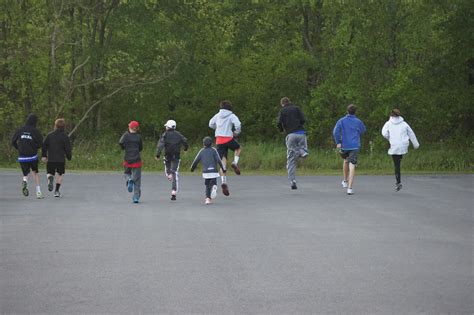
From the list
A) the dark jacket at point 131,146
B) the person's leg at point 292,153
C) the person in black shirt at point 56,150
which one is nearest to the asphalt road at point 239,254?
the dark jacket at point 131,146

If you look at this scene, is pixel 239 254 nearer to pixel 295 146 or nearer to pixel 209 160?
pixel 209 160

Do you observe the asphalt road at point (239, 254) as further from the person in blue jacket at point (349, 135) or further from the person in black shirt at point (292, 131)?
the person in black shirt at point (292, 131)

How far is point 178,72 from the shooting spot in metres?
46.5

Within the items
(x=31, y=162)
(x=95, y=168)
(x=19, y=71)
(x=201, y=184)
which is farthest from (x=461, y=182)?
(x=19, y=71)

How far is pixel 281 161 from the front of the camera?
34031mm

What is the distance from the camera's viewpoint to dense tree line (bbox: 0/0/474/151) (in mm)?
41156

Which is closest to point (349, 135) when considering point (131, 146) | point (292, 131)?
point (292, 131)

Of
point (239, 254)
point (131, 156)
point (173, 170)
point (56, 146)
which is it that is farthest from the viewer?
point (56, 146)

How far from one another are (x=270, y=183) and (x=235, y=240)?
12.6m

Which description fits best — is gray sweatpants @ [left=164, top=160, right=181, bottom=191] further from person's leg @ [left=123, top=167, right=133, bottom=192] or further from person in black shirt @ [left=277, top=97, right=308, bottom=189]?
person in black shirt @ [left=277, top=97, right=308, bottom=189]

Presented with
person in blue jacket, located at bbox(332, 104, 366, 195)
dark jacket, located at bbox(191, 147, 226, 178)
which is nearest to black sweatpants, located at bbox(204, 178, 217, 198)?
dark jacket, located at bbox(191, 147, 226, 178)

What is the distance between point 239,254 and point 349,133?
11.0 metres

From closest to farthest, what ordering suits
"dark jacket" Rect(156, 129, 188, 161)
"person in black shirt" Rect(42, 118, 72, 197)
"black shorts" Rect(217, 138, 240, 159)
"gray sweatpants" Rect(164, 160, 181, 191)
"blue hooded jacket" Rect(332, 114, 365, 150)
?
1. "gray sweatpants" Rect(164, 160, 181, 191)
2. "dark jacket" Rect(156, 129, 188, 161)
3. "person in black shirt" Rect(42, 118, 72, 197)
4. "blue hooded jacket" Rect(332, 114, 365, 150)
5. "black shorts" Rect(217, 138, 240, 159)

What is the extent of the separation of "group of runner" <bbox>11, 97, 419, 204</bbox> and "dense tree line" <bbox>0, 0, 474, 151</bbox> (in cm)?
1726
